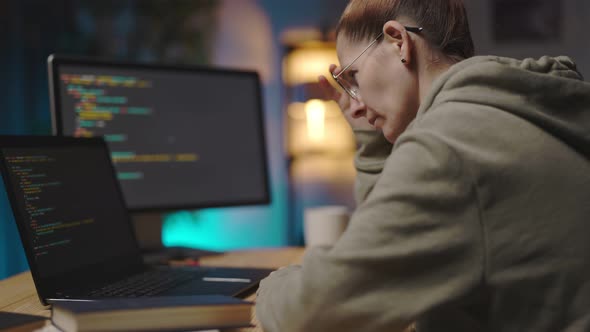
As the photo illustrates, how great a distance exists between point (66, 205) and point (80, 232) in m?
0.06

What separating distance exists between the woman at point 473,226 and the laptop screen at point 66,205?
437 millimetres

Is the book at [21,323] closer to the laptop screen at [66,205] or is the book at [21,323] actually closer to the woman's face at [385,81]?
the laptop screen at [66,205]

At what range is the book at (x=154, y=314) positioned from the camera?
61 cm

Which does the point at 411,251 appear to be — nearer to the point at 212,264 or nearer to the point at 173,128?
the point at 212,264

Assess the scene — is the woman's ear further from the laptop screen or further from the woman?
the laptop screen

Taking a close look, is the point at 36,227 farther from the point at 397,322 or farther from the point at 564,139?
the point at 564,139

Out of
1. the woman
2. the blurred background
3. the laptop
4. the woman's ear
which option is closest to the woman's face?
the woman's ear

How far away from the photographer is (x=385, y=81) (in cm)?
88

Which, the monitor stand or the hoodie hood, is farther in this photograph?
the monitor stand

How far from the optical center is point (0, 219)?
2.54m

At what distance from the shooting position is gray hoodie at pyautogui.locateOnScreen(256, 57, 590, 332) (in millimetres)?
591

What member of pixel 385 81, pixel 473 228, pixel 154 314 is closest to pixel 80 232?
pixel 154 314

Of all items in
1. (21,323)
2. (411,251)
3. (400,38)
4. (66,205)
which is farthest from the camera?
(66,205)

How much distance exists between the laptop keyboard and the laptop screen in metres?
0.07
